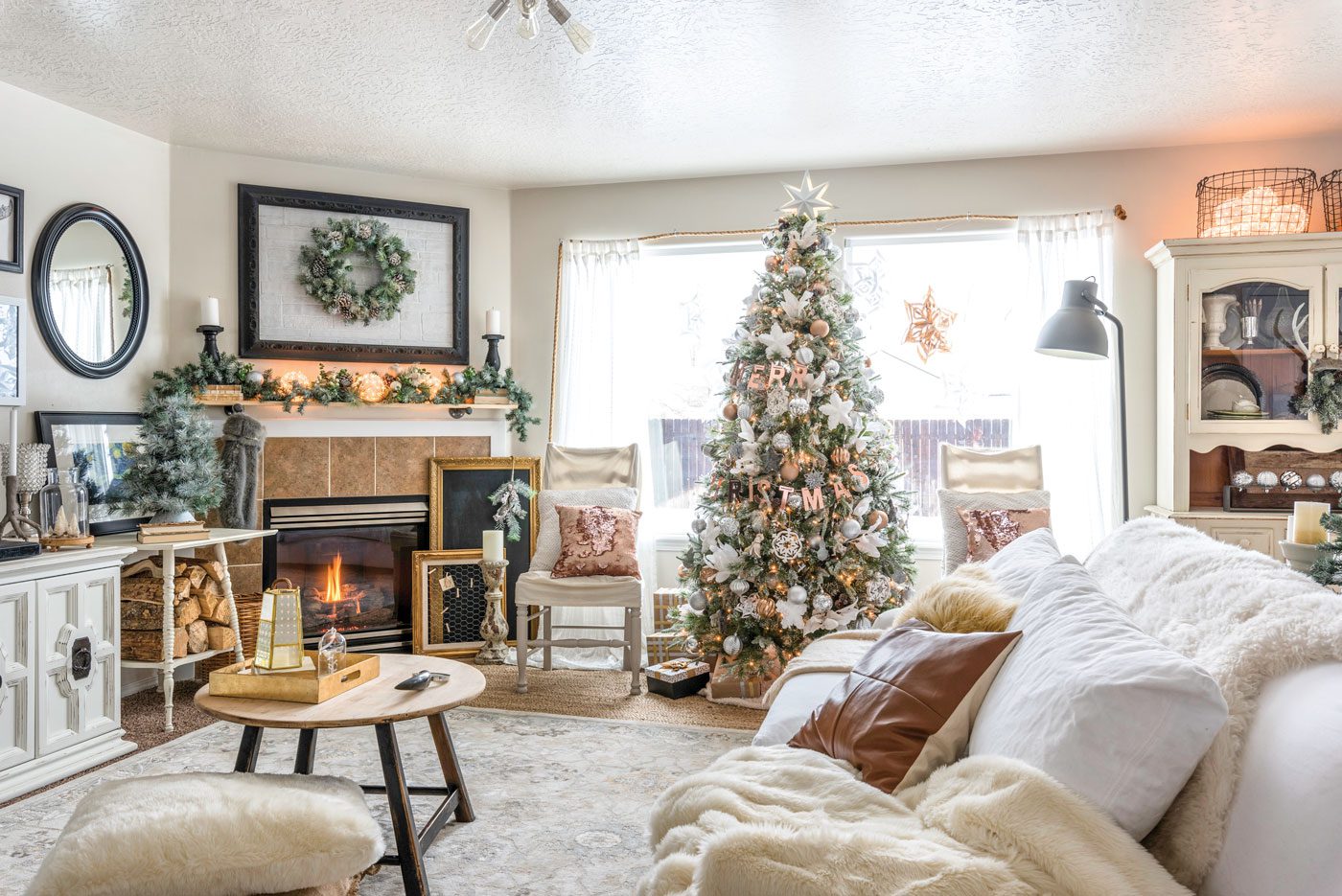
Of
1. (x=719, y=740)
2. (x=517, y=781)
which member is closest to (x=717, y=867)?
(x=517, y=781)

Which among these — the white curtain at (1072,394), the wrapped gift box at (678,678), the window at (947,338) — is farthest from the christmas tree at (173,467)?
the white curtain at (1072,394)

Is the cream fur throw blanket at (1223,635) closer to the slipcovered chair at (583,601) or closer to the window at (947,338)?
the slipcovered chair at (583,601)

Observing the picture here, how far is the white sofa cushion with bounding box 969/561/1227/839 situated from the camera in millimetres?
1129

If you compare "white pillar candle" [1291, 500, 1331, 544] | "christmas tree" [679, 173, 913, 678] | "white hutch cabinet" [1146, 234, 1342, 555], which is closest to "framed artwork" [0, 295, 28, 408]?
"christmas tree" [679, 173, 913, 678]

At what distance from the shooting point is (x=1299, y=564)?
2.16 metres

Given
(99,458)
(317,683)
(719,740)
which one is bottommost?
(719,740)

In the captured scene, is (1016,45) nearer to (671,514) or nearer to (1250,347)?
(1250,347)

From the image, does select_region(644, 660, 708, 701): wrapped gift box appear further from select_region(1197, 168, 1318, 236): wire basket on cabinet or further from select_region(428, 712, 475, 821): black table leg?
select_region(1197, 168, 1318, 236): wire basket on cabinet

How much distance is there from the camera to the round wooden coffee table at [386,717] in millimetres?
2150

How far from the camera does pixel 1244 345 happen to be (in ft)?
13.6

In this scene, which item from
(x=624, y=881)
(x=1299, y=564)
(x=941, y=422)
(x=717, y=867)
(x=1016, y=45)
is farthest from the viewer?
(x=941, y=422)

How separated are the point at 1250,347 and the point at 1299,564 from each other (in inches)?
94.1

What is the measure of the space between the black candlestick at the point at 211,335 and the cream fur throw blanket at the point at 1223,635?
422 centimetres

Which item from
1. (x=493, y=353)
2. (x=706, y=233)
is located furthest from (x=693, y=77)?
(x=493, y=353)
